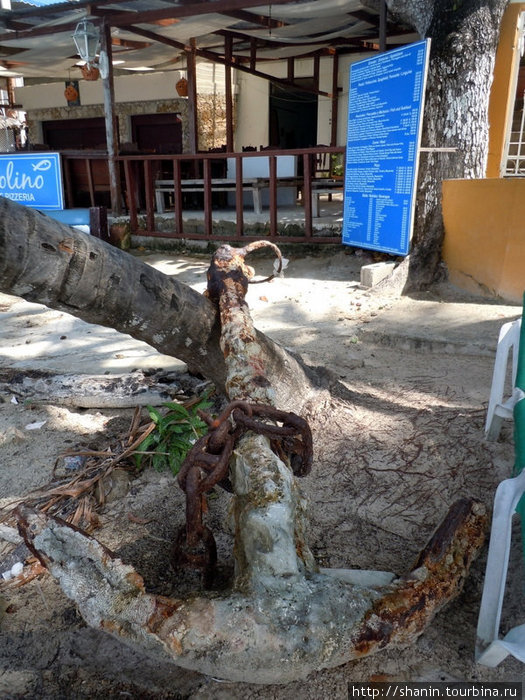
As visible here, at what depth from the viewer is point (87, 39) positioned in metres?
7.99

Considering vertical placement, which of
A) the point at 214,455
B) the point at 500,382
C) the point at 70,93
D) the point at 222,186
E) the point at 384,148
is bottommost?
the point at 500,382

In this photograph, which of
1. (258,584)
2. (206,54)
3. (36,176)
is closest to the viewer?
(258,584)

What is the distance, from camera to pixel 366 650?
1409 mm

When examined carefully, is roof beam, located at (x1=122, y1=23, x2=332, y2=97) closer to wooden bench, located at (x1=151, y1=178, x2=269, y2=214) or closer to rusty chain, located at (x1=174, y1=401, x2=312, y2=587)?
wooden bench, located at (x1=151, y1=178, x2=269, y2=214)

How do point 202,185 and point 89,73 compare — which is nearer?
point 202,185

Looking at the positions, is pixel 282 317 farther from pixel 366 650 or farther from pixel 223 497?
pixel 366 650

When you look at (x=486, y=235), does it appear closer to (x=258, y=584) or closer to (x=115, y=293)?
(x=115, y=293)

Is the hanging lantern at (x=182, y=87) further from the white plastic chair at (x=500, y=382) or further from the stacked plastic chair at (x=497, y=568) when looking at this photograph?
the stacked plastic chair at (x=497, y=568)

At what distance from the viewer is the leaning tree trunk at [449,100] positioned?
5.30 m

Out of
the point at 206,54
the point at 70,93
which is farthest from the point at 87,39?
the point at 70,93

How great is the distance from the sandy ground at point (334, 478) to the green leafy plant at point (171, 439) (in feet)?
0.28

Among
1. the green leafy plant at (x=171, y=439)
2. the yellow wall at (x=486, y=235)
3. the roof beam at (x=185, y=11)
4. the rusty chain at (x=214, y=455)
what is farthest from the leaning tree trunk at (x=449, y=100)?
the rusty chain at (x=214, y=455)

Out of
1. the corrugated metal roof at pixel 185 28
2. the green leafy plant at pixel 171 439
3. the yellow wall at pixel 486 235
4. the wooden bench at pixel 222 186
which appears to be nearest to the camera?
the green leafy plant at pixel 171 439

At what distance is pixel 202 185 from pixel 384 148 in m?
4.19
